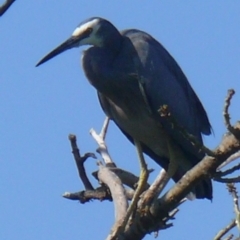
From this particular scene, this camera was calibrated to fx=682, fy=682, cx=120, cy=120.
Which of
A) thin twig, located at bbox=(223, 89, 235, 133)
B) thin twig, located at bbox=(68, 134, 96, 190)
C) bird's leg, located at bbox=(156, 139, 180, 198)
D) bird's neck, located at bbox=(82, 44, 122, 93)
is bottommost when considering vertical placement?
thin twig, located at bbox=(223, 89, 235, 133)

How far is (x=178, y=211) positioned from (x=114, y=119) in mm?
1614

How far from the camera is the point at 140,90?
14.7 feet

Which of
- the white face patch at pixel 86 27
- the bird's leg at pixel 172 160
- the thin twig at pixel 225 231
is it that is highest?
the white face patch at pixel 86 27

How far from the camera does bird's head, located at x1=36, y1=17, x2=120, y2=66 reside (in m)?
4.42

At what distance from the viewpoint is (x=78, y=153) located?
377 centimetres

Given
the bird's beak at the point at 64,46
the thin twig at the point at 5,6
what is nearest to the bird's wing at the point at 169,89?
the bird's beak at the point at 64,46

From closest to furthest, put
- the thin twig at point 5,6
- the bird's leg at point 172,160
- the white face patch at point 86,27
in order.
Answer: the thin twig at point 5,6
the bird's leg at point 172,160
the white face patch at point 86,27

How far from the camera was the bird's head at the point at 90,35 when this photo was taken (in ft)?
14.5

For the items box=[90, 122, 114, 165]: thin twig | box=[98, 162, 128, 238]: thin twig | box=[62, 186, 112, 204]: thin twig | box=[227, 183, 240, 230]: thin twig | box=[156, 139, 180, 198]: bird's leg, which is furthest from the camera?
box=[156, 139, 180, 198]: bird's leg

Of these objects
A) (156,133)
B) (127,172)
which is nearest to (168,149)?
(156,133)

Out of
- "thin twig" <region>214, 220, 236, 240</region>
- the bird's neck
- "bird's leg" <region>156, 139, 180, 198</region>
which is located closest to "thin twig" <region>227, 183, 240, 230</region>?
"thin twig" <region>214, 220, 236, 240</region>

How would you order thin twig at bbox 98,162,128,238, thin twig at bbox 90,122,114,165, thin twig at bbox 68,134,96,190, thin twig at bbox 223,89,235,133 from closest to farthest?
thin twig at bbox 223,89,235,133 → thin twig at bbox 98,162,128,238 → thin twig at bbox 68,134,96,190 → thin twig at bbox 90,122,114,165

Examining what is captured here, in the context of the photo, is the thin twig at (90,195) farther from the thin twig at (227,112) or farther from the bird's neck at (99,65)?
the thin twig at (227,112)

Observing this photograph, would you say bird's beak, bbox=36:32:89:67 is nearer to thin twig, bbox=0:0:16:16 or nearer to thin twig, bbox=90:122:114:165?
thin twig, bbox=90:122:114:165
